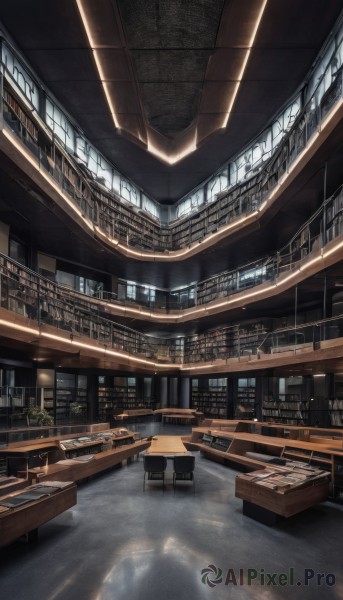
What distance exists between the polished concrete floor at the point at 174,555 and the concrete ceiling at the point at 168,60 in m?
11.8

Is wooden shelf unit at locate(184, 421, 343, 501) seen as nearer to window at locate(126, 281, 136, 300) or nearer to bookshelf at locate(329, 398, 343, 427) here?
bookshelf at locate(329, 398, 343, 427)

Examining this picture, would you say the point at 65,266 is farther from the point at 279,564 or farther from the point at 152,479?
the point at 279,564

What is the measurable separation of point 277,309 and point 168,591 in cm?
1379

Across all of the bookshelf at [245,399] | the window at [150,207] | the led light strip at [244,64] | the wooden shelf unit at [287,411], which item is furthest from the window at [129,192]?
the wooden shelf unit at [287,411]

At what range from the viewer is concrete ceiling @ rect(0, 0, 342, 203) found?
11.0 meters

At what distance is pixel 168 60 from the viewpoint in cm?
1345

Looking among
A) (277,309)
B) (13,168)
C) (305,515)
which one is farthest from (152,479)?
(277,309)

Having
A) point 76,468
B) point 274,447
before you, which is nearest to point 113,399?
point 274,447

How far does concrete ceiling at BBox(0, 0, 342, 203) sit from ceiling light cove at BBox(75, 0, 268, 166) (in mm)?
33

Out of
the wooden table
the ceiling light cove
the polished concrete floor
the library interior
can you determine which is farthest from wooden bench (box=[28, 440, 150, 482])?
the ceiling light cove

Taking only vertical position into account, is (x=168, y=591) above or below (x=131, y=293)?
below

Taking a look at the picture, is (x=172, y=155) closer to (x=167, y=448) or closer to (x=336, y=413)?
(x=336, y=413)

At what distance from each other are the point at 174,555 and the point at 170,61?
46.6 ft

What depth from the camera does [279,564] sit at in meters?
3.90
